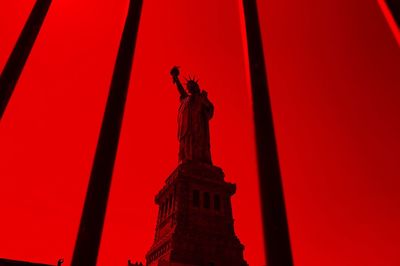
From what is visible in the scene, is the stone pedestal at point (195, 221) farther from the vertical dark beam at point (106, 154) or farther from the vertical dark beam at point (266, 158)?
the vertical dark beam at point (266, 158)

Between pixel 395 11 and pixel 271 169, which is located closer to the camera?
pixel 271 169

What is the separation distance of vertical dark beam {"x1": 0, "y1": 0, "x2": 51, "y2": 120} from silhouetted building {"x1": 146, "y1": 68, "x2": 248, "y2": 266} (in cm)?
2405

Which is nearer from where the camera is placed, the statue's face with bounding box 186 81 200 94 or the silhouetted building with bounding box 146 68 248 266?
the silhouetted building with bounding box 146 68 248 266

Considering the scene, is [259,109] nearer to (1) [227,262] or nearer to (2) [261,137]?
(2) [261,137]

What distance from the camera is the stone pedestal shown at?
31.5 meters

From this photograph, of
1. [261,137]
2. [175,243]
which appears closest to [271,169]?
[261,137]

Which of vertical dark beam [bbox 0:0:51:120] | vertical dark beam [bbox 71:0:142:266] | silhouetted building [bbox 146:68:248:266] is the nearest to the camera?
vertical dark beam [bbox 71:0:142:266]

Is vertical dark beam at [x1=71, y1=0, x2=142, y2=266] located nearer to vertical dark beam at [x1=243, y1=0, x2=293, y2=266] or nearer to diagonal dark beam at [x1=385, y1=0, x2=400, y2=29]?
vertical dark beam at [x1=243, y1=0, x2=293, y2=266]

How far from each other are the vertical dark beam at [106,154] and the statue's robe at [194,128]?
31.5 metres

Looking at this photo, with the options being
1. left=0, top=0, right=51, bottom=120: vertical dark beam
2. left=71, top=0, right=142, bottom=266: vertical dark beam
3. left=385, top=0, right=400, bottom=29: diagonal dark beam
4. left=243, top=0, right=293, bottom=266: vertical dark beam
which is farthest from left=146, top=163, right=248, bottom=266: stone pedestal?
left=385, top=0, right=400, bottom=29: diagonal dark beam

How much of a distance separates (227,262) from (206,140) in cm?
1538

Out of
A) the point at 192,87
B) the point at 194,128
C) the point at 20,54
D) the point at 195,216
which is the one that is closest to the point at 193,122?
the point at 194,128

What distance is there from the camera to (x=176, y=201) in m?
35.3

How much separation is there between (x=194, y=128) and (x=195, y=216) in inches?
478
